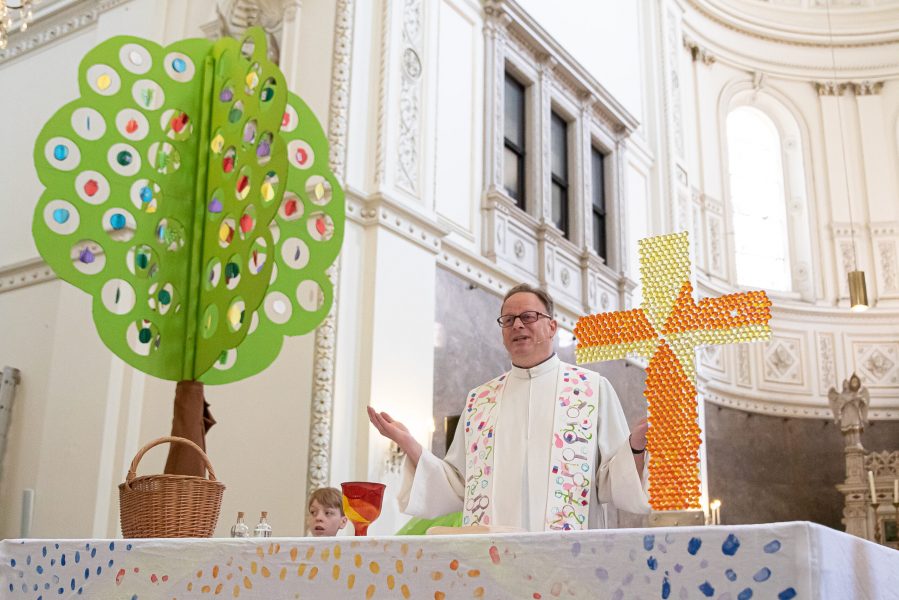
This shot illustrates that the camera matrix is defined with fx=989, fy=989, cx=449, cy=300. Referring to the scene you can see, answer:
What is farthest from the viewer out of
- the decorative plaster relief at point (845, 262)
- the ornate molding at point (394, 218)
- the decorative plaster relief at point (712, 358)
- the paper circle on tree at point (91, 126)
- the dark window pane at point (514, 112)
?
the decorative plaster relief at point (845, 262)

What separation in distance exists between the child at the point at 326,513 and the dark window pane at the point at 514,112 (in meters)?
6.81

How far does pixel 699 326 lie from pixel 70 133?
2526 millimetres

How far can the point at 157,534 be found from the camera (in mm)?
2758

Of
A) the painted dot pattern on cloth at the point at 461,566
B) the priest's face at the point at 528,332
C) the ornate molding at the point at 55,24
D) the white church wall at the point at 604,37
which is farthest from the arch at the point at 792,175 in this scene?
the painted dot pattern on cloth at the point at 461,566

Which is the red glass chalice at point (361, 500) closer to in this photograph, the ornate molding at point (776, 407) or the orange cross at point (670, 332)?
the orange cross at point (670, 332)

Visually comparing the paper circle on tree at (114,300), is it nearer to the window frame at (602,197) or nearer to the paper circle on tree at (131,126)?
the paper circle on tree at (131,126)

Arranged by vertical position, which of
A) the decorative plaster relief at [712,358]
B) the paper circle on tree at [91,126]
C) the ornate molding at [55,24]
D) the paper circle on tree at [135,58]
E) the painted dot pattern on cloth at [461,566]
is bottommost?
the painted dot pattern on cloth at [461,566]

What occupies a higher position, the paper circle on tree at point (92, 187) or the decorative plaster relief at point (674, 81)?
the decorative plaster relief at point (674, 81)

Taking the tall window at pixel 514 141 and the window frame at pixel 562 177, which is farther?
the window frame at pixel 562 177

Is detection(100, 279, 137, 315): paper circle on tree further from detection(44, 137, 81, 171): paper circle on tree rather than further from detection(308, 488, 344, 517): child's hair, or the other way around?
detection(308, 488, 344, 517): child's hair

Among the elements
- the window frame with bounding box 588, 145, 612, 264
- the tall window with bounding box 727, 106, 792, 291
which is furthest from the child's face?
the tall window with bounding box 727, 106, 792, 291

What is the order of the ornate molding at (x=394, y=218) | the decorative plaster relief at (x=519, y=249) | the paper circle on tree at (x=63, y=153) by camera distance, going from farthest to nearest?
the decorative plaster relief at (x=519, y=249) < the ornate molding at (x=394, y=218) < the paper circle on tree at (x=63, y=153)

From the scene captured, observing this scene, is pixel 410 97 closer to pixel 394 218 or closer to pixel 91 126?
pixel 394 218

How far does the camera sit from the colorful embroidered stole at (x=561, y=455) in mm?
3369
